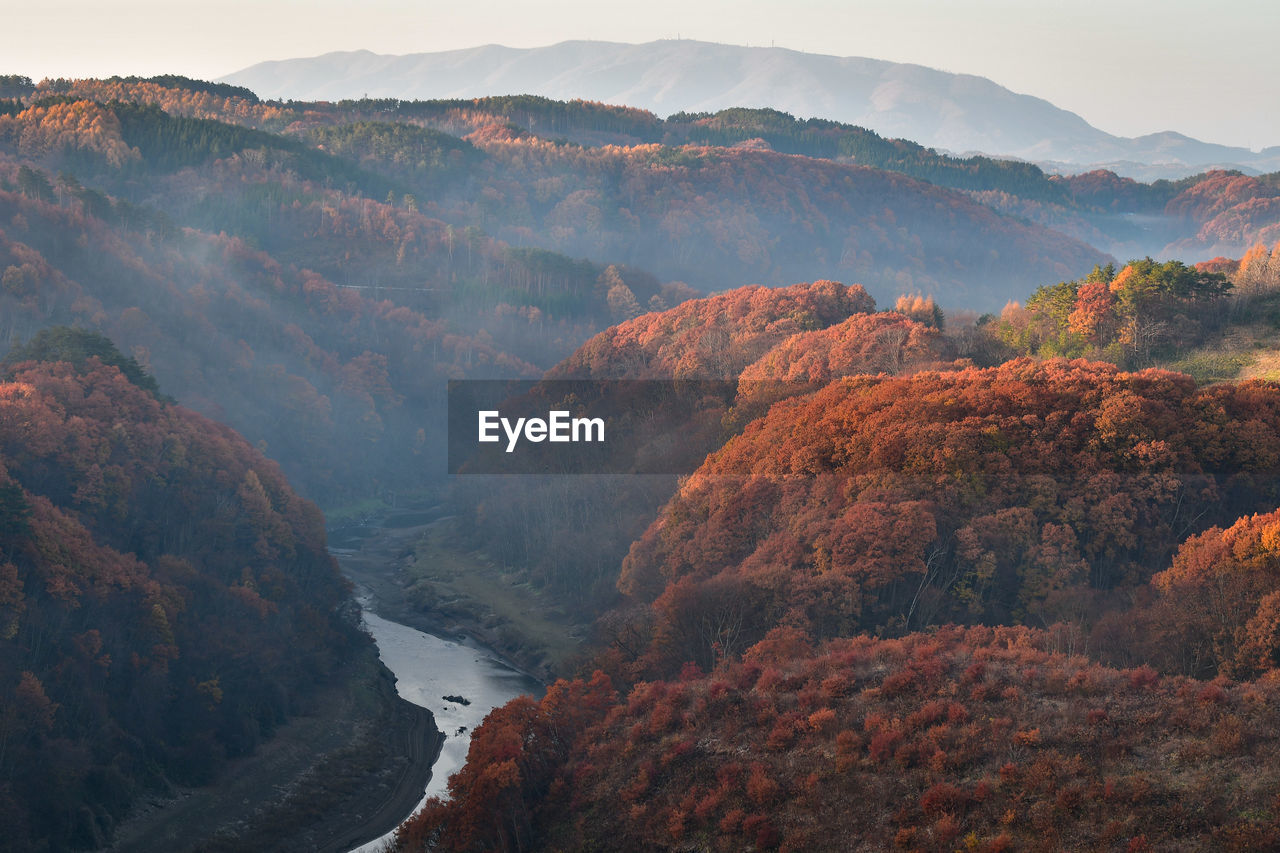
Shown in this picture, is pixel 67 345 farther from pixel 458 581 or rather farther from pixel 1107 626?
pixel 1107 626

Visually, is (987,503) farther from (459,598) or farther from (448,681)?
(459,598)

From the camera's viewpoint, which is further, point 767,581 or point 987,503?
point 767,581

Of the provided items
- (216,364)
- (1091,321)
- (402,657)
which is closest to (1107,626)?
(1091,321)

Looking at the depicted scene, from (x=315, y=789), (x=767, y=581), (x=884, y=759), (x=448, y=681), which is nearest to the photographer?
(x=884, y=759)

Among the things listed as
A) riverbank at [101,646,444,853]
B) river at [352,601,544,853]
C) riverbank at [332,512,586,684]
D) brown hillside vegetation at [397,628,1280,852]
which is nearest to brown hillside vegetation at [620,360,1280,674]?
brown hillside vegetation at [397,628,1280,852]

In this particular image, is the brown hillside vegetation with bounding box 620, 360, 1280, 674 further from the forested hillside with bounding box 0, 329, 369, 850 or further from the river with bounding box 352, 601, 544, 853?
the forested hillside with bounding box 0, 329, 369, 850

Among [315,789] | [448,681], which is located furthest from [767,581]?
[448,681]
